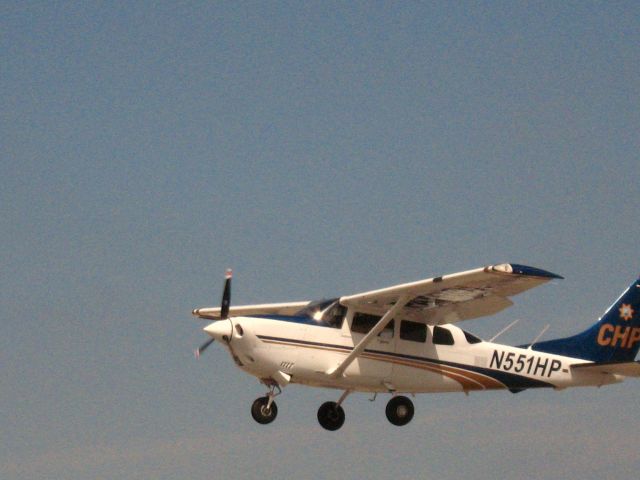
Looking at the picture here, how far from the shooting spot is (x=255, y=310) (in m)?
29.4

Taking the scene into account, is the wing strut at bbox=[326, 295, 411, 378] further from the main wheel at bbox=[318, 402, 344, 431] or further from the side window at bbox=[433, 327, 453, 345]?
the side window at bbox=[433, 327, 453, 345]

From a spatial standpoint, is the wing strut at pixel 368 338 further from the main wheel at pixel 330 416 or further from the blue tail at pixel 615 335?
the blue tail at pixel 615 335

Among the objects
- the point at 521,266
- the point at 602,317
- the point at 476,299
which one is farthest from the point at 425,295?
the point at 602,317

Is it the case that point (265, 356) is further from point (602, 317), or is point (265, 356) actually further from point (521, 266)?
point (602, 317)

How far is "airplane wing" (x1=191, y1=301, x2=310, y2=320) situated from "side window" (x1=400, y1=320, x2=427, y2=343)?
319 centimetres

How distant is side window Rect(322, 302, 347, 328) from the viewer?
83.0ft

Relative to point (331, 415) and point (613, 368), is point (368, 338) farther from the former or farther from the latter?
point (613, 368)

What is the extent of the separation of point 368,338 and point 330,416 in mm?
2135

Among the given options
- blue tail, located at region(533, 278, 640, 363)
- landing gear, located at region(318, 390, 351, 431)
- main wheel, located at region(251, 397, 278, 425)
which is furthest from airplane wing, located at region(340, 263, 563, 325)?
blue tail, located at region(533, 278, 640, 363)

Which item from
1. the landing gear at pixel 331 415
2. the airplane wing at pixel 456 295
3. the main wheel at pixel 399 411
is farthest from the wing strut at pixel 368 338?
the main wheel at pixel 399 411

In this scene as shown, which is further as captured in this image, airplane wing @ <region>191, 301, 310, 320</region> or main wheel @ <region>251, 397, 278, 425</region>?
airplane wing @ <region>191, 301, 310, 320</region>

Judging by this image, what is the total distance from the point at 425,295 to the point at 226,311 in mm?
4017

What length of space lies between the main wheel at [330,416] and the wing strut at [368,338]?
1.34 meters

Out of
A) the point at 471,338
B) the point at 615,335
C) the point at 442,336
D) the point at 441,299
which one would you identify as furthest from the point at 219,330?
the point at 615,335
